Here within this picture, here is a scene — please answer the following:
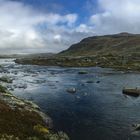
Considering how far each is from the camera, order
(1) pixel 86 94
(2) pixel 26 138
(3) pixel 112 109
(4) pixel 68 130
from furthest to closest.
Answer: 1. (1) pixel 86 94
2. (3) pixel 112 109
3. (4) pixel 68 130
4. (2) pixel 26 138

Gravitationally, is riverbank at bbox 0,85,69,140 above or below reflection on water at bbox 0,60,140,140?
above

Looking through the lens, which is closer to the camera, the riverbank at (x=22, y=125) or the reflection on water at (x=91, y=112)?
the riverbank at (x=22, y=125)

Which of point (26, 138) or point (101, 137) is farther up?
point (26, 138)

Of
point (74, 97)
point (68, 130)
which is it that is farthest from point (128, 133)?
point (74, 97)

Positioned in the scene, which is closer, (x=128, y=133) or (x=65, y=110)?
(x=128, y=133)

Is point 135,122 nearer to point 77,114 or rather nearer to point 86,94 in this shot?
point 77,114

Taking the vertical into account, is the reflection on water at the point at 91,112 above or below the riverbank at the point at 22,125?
below

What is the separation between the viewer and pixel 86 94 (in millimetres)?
53844

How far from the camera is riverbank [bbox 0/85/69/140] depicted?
23.2 meters

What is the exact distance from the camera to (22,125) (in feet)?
85.0

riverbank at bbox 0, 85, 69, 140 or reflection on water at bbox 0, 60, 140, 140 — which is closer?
riverbank at bbox 0, 85, 69, 140

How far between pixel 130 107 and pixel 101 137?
14505mm

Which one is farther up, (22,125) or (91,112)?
(22,125)

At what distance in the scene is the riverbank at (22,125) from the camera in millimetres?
23216
